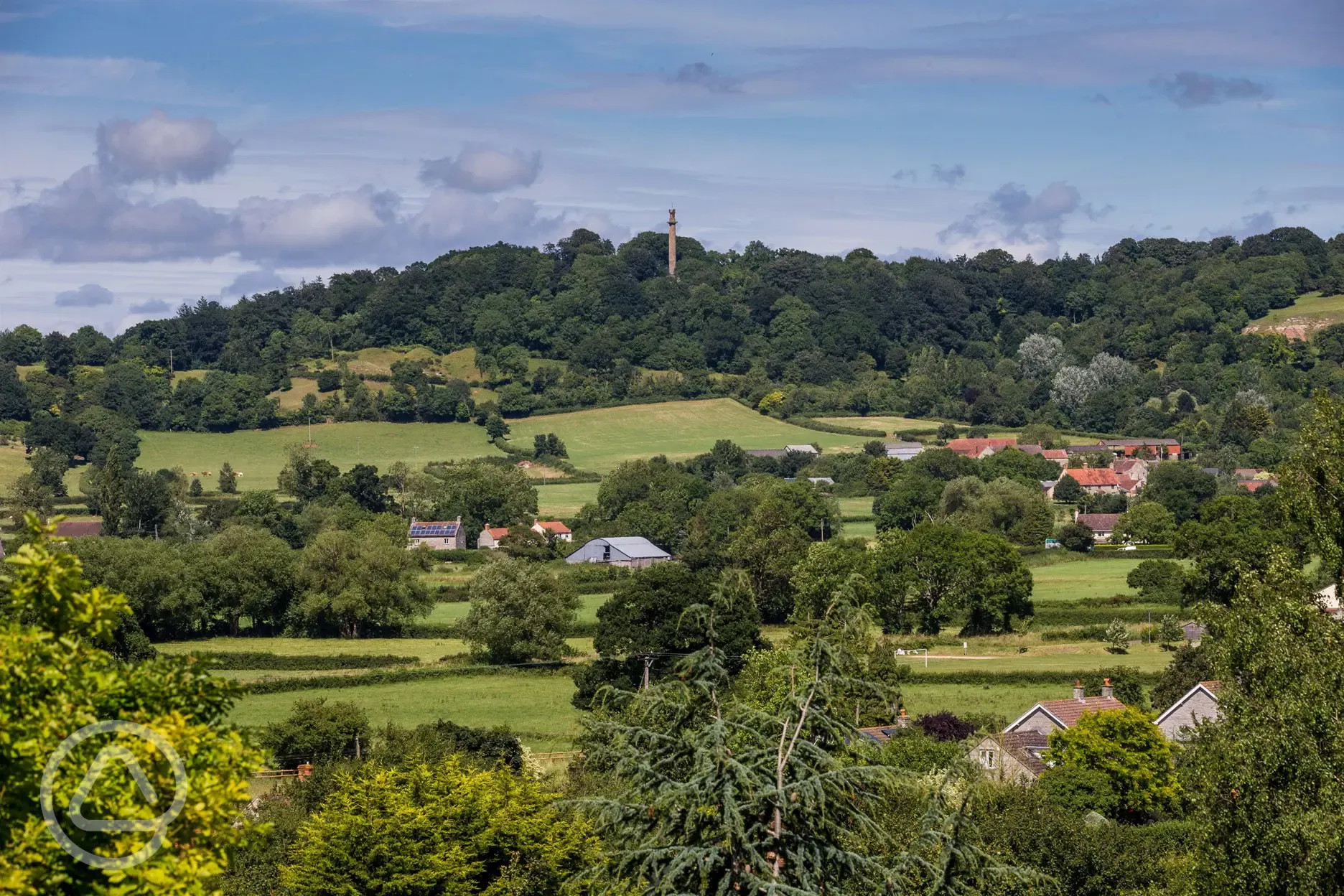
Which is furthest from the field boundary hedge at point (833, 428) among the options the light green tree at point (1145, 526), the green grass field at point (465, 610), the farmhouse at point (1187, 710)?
the farmhouse at point (1187, 710)

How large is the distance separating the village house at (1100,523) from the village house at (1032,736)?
49.4 meters

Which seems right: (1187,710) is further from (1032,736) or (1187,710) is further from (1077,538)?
(1077,538)

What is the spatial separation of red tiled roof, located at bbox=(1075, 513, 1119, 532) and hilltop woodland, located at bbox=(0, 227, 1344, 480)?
23.6 m

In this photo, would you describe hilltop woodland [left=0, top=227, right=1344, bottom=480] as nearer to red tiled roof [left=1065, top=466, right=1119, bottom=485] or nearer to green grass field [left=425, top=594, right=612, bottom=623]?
red tiled roof [left=1065, top=466, right=1119, bottom=485]

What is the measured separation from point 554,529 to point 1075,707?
181 ft

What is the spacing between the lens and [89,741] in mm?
8289

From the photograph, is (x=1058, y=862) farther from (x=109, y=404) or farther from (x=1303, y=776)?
(x=109, y=404)

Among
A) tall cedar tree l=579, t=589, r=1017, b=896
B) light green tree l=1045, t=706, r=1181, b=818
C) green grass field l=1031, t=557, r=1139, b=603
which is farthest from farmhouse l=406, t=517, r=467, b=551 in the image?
tall cedar tree l=579, t=589, r=1017, b=896

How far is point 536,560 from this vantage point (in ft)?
275

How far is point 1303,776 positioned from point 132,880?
46.3ft

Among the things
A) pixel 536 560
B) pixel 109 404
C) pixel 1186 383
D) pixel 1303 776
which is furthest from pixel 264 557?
pixel 1186 383

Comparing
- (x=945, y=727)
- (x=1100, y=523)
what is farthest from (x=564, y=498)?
(x=945, y=727)

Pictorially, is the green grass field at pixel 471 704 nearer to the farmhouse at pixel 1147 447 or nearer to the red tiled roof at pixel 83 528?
the red tiled roof at pixel 83 528

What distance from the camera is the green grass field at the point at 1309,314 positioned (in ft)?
551
